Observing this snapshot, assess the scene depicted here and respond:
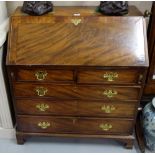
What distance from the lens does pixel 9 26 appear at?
147cm

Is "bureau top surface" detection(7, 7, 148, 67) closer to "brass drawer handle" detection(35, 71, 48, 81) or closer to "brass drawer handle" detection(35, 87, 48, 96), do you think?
"brass drawer handle" detection(35, 71, 48, 81)

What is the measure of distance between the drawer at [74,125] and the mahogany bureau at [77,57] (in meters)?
0.18

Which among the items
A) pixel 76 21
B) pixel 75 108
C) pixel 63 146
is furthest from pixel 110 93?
pixel 63 146

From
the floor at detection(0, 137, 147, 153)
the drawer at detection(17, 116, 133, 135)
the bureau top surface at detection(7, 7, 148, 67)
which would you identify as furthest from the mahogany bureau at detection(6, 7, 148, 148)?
the floor at detection(0, 137, 147, 153)

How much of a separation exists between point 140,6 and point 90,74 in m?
0.68

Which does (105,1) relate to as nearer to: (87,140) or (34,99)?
(34,99)

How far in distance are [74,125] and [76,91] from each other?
33 cm

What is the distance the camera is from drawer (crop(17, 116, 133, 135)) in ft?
5.59

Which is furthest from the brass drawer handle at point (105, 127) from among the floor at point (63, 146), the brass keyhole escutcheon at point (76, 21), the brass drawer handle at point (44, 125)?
the brass keyhole escutcheon at point (76, 21)

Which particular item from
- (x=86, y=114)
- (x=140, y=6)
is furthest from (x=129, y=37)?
(x=86, y=114)

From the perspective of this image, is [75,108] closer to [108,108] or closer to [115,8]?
[108,108]

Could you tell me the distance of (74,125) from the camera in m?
1.74

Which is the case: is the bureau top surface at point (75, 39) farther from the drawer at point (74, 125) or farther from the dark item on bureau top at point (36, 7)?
the drawer at point (74, 125)

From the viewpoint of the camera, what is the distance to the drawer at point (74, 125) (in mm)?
1705
